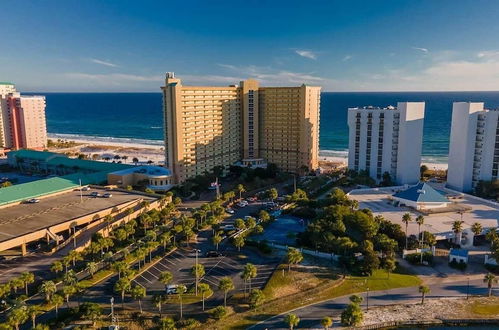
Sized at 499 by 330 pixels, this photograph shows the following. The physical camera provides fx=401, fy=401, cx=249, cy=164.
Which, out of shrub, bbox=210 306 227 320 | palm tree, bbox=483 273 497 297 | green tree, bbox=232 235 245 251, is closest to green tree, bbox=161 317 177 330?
shrub, bbox=210 306 227 320

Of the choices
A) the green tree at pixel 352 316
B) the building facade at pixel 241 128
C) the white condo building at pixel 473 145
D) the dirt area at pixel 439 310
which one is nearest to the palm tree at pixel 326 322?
the green tree at pixel 352 316

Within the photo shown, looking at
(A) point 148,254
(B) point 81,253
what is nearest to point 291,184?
(A) point 148,254

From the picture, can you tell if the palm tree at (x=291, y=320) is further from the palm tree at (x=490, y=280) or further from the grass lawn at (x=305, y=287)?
the palm tree at (x=490, y=280)

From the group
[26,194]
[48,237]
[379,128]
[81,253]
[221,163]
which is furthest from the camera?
[221,163]

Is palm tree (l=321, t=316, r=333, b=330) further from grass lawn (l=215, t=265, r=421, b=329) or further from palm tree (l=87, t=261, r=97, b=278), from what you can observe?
palm tree (l=87, t=261, r=97, b=278)

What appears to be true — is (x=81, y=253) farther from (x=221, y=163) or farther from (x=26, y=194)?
(x=221, y=163)

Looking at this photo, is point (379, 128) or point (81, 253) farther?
point (379, 128)
